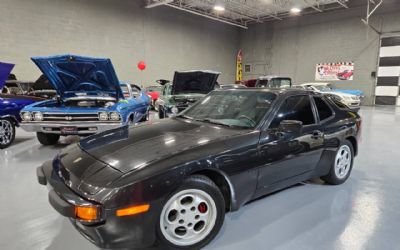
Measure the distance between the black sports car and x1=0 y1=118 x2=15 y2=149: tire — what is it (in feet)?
11.1

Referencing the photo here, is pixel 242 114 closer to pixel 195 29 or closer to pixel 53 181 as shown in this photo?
pixel 53 181

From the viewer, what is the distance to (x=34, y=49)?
10680 millimetres

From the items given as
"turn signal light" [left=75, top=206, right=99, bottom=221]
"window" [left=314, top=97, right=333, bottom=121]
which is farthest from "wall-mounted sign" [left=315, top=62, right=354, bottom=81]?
"turn signal light" [left=75, top=206, right=99, bottom=221]

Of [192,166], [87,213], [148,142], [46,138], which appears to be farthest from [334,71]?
[87,213]

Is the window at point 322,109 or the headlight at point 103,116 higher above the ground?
the window at point 322,109

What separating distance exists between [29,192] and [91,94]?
8.31ft

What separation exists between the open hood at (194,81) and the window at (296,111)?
178 inches

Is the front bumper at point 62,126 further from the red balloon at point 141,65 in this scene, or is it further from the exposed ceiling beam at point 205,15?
the exposed ceiling beam at point 205,15

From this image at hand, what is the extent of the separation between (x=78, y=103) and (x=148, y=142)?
3431mm

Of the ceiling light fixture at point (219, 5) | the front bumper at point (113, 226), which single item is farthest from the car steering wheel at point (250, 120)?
the ceiling light fixture at point (219, 5)

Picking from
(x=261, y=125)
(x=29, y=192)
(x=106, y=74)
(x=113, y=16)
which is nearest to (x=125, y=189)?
(x=261, y=125)

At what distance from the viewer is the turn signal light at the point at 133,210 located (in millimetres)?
1525

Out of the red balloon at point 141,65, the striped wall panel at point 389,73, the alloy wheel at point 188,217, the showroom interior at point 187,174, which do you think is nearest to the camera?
the showroom interior at point 187,174

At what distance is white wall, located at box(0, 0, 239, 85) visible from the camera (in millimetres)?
10320
